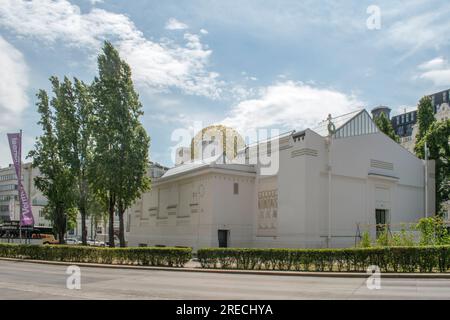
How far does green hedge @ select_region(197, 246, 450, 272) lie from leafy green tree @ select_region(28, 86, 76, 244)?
74.0 ft

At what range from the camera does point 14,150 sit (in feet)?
131

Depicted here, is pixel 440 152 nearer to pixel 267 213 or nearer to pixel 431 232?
pixel 267 213

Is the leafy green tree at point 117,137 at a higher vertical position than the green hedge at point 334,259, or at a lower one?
higher

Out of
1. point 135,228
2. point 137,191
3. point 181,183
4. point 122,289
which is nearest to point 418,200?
point 181,183

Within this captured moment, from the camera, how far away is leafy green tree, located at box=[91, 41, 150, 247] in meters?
37.3

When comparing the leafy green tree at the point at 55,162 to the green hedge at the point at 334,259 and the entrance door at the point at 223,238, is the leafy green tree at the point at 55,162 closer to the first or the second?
the entrance door at the point at 223,238

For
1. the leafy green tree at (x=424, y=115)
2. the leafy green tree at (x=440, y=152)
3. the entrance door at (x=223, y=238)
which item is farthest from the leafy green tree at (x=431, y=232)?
the leafy green tree at (x=424, y=115)

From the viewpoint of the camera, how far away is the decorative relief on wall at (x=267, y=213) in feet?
125

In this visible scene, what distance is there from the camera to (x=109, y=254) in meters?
29.4

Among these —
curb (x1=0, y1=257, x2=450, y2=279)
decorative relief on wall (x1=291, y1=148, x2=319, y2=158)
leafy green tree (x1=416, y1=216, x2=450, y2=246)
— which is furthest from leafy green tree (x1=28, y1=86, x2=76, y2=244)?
leafy green tree (x1=416, y1=216, x2=450, y2=246)

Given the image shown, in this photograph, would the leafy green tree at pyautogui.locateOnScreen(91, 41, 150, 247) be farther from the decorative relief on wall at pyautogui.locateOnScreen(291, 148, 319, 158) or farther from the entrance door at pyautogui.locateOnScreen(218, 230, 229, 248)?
the decorative relief on wall at pyautogui.locateOnScreen(291, 148, 319, 158)

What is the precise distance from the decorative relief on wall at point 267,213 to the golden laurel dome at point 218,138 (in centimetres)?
1692
